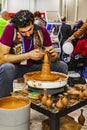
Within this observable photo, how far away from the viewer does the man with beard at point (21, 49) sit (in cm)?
193

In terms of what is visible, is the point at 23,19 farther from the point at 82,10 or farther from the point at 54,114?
the point at 82,10

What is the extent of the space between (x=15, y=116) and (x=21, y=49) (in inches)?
34.0

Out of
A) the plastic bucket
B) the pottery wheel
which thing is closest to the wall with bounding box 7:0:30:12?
the pottery wheel

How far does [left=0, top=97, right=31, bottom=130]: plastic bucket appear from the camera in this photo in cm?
143

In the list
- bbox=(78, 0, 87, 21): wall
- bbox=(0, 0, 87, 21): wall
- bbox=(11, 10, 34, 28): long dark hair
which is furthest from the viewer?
bbox=(0, 0, 87, 21): wall

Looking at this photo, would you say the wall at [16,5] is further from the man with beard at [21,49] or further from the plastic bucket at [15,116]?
the plastic bucket at [15,116]

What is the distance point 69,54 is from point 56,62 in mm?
1279

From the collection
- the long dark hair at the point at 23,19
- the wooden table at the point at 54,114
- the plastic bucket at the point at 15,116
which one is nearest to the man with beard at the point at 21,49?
the long dark hair at the point at 23,19

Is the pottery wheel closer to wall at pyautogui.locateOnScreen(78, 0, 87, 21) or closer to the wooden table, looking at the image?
the wooden table

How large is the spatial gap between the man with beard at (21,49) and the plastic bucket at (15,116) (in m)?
0.40

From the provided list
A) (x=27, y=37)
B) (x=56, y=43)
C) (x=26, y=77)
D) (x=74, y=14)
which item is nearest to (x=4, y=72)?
(x=26, y=77)

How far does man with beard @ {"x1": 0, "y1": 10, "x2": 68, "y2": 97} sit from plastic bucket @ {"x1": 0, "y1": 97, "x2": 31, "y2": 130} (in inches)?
15.6

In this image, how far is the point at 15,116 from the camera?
4.72 feet

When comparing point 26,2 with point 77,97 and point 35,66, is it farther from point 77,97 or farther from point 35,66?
point 77,97
